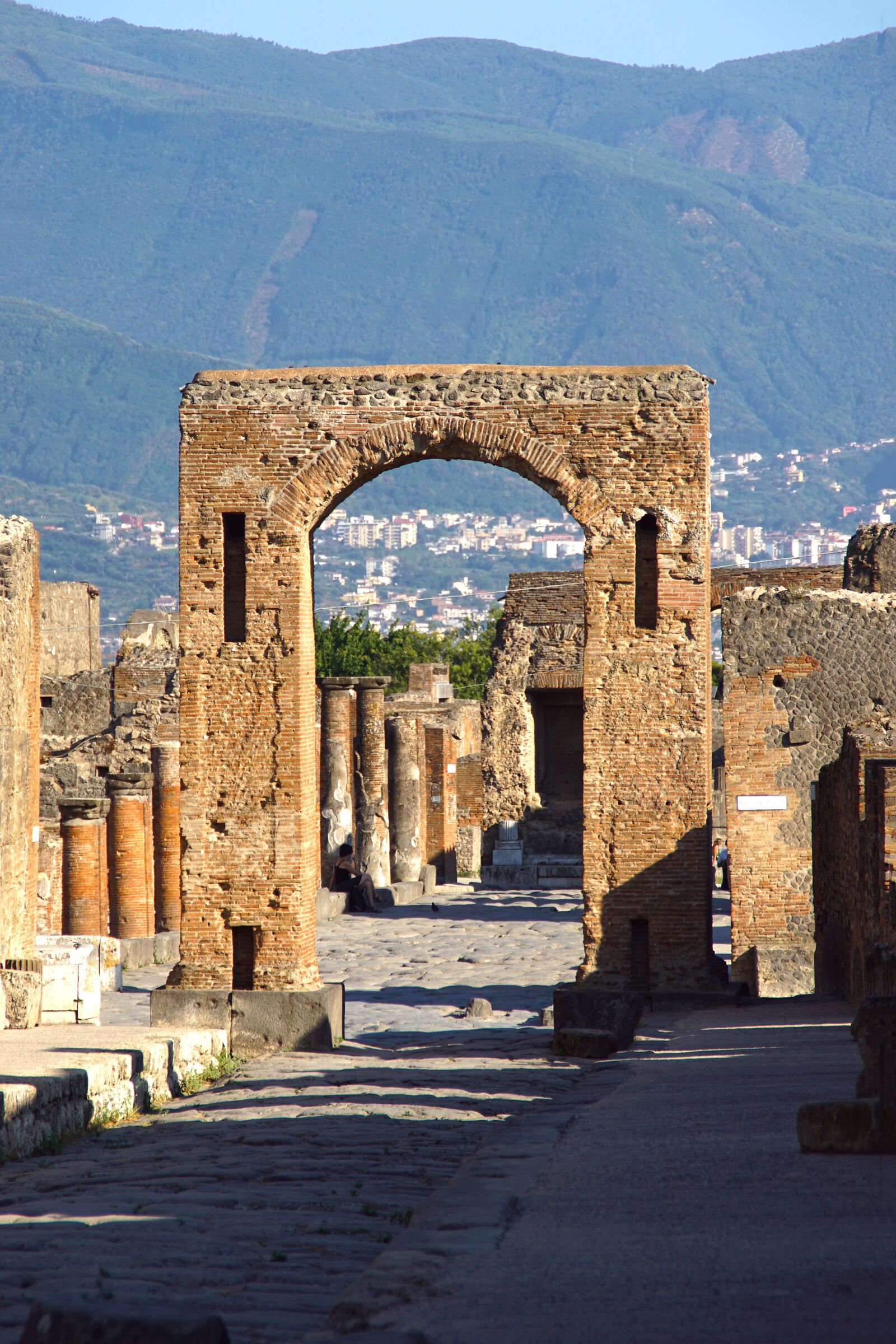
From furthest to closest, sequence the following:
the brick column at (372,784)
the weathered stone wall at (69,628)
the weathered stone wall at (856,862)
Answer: the weathered stone wall at (69,628), the brick column at (372,784), the weathered stone wall at (856,862)

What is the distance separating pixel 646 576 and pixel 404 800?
16.7 m

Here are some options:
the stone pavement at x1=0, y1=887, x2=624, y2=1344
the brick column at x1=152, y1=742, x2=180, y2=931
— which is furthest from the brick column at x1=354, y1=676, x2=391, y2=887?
the stone pavement at x1=0, y1=887, x2=624, y2=1344

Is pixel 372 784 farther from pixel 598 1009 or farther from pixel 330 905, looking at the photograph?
pixel 598 1009

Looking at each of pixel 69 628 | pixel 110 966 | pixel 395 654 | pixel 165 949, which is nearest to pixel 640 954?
pixel 110 966

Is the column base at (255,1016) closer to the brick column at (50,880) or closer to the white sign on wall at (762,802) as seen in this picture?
the white sign on wall at (762,802)

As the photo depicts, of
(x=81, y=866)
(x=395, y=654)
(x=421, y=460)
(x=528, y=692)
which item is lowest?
(x=81, y=866)

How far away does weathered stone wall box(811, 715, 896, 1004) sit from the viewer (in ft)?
30.4

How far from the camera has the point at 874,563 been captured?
61.3 ft

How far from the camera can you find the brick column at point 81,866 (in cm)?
1719

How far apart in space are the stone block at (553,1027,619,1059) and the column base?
5.48ft

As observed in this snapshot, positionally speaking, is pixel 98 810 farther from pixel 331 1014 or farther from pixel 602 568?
pixel 602 568

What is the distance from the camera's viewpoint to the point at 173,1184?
6656 mm

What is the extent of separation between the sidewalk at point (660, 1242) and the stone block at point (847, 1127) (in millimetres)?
86

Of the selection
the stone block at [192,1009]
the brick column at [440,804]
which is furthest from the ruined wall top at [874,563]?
the brick column at [440,804]
